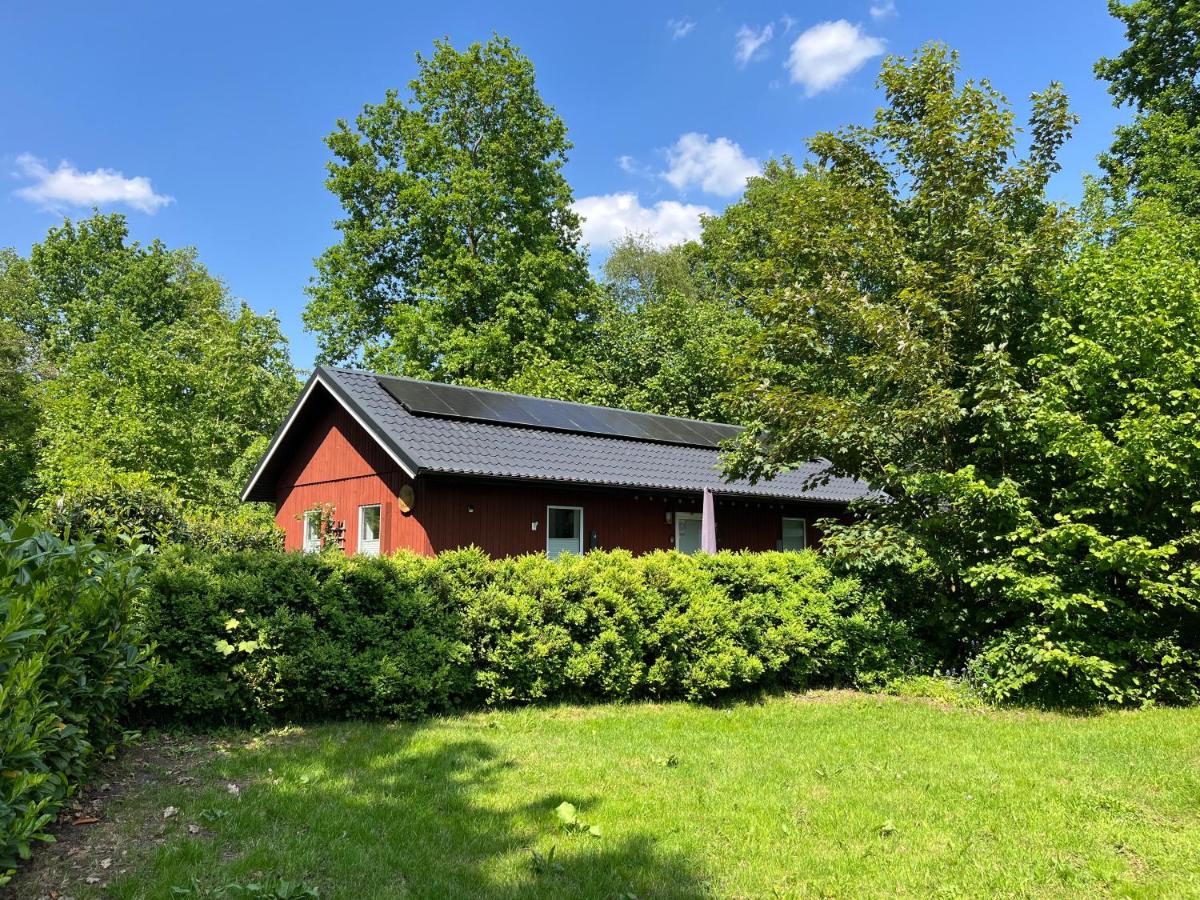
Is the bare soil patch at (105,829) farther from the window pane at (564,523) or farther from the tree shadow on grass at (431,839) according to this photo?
the window pane at (564,523)

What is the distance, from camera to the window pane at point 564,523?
12.8 metres

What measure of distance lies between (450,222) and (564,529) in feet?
65.6

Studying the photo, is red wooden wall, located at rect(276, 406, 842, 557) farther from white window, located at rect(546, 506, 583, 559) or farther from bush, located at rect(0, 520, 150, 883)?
bush, located at rect(0, 520, 150, 883)

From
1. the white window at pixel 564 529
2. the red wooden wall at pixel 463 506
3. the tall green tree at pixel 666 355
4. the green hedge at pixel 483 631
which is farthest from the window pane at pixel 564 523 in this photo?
the tall green tree at pixel 666 355

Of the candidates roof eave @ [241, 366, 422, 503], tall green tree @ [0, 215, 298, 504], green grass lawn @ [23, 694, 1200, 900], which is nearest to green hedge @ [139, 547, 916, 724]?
green grass lawn @ [23, 694, 1200, 900]

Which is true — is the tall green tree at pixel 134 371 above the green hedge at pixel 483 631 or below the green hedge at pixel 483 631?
above

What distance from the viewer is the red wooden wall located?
1168 cm

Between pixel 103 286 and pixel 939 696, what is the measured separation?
4233 cm

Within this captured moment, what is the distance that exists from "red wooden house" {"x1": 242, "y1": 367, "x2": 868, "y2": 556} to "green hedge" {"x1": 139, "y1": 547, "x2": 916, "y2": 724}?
8.21 feet

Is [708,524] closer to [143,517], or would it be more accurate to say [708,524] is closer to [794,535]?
[794,535]

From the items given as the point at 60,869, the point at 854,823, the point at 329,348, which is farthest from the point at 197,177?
the point at 854,823

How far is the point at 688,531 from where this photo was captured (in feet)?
48.1

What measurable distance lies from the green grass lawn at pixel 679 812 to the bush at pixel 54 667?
20.7 inches

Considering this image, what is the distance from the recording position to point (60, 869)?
348 centimetres
